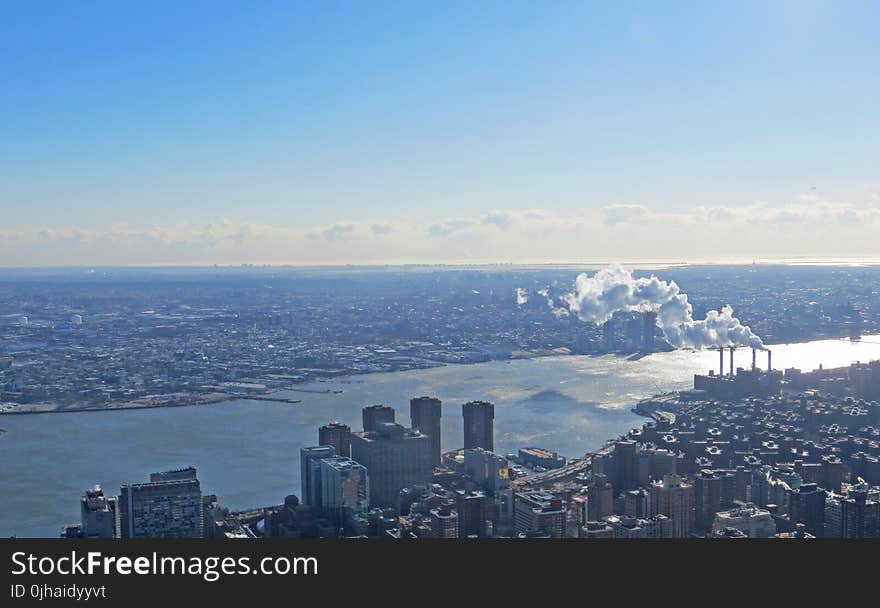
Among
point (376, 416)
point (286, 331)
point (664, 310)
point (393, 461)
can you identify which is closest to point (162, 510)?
point (393, 461)

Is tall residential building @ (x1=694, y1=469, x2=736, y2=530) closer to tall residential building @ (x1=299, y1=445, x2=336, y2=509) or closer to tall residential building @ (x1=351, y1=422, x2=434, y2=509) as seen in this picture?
tall residential building @ (x1=351, y1=422, x2=434, y2=509)

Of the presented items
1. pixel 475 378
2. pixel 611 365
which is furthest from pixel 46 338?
pixel 611 365

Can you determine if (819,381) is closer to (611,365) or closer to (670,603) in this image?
(611,365)

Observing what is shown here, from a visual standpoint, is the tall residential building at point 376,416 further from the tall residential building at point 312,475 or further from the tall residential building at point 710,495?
the tall residential building at point 710,495

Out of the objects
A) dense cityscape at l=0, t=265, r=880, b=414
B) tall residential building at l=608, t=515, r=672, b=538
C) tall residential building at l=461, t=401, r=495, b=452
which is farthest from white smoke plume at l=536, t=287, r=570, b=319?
tall residential building at l=608, t=515, r=672, b=538

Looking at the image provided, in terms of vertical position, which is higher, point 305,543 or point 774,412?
point 305,543

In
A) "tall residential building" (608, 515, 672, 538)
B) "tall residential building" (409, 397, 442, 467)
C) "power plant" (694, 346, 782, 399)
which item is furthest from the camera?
"power plant" (694, 346, 782, 399)

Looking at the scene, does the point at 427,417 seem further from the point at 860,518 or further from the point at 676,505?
the point at 860,518
